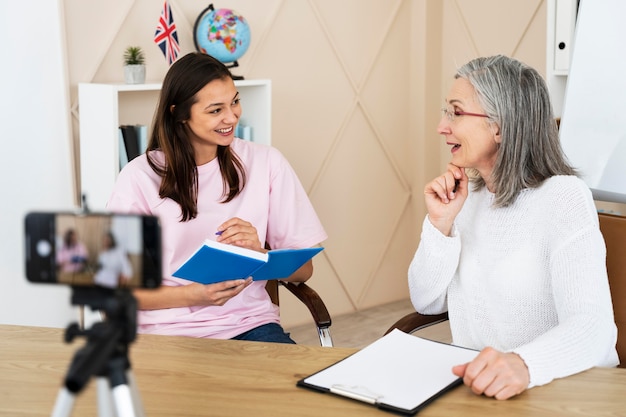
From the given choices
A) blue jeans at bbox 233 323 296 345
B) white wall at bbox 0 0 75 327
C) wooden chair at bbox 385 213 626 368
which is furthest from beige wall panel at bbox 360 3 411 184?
wooden chair at bbox 385 213 626 368

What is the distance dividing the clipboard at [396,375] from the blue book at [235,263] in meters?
0.41

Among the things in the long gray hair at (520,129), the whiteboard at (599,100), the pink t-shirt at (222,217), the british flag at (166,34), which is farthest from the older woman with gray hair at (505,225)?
the british flag at (166,34)

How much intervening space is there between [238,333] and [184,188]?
16.8 inches

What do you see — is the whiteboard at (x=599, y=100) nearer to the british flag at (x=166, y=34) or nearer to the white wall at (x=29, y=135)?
the british flag at (x=166, y=34)

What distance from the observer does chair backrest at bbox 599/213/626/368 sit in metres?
1.96

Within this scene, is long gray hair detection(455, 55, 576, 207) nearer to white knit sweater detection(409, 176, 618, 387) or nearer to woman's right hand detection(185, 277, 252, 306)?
white knit sweater detection(409, 176, 618, 387)

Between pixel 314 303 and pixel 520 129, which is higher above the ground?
pixel 520 129

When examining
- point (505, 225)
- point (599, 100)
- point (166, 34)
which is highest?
point (166, 34)

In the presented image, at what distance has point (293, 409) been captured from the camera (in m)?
1.39

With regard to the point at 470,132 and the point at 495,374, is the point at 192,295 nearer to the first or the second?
the point at 470,132

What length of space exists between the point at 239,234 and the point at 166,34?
1274mm

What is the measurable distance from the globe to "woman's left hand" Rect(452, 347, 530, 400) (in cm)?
213

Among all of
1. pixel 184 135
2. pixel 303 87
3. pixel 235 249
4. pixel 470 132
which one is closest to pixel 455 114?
pixel 470 132

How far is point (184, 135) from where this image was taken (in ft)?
8.05
